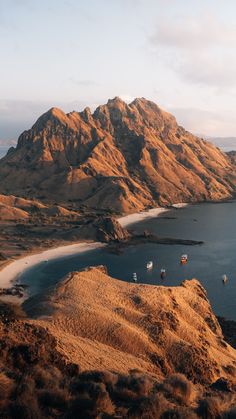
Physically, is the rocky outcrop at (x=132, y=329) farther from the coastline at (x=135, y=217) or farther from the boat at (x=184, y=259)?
the coastline at (x=135, y=217)

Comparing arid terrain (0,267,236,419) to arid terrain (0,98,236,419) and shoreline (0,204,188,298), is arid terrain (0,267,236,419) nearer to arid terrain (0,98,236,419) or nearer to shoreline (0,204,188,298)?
arid terrain (0,98,236,419)

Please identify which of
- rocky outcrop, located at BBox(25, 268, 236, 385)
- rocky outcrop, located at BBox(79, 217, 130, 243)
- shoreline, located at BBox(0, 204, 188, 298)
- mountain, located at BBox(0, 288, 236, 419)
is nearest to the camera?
mountain, located at BBox(0, 288, 236, 419)

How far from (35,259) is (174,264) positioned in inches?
1363

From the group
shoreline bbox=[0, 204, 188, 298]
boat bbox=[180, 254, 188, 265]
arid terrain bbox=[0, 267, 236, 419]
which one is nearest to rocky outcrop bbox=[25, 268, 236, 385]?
arid terrain bbox=[0, 267, 236, 419]

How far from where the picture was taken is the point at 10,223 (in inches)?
5940

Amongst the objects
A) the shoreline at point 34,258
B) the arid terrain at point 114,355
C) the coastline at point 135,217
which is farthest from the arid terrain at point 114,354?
the coastline at point 135,217

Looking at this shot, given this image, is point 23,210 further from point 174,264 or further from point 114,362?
point 114,362

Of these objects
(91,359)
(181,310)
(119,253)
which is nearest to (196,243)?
(119,253)

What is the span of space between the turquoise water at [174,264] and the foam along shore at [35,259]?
247 cm

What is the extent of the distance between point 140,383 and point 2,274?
74219 millimetres

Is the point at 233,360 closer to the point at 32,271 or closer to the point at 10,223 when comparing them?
the point at 32,271

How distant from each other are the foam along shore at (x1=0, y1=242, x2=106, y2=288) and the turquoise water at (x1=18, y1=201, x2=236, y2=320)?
2.47 m

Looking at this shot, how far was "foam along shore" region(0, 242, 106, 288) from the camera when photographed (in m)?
93.6

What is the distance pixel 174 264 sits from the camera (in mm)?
111875
